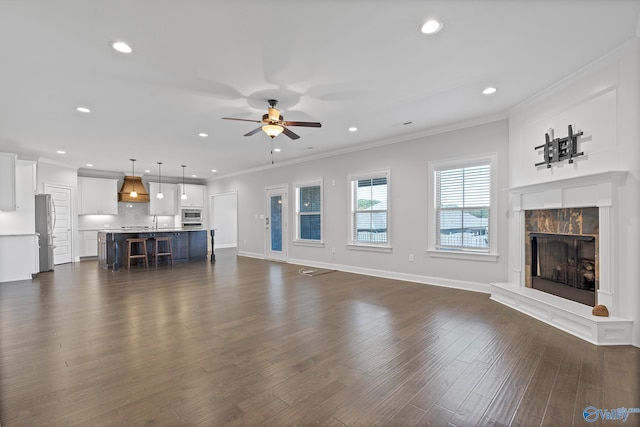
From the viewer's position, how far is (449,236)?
5184 mm

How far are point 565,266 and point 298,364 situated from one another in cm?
347

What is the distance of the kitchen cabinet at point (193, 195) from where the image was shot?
420 inches

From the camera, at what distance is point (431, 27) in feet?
7.93

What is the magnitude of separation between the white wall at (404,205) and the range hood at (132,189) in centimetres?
479

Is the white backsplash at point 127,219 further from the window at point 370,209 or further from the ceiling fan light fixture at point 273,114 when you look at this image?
the ceiling fan light fixture at point 273,114

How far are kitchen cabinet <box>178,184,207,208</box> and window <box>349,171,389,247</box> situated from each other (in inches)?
273

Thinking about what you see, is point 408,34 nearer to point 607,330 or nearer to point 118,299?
point 607,330

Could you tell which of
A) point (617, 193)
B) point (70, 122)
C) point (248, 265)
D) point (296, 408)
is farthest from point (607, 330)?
point (70, 122)

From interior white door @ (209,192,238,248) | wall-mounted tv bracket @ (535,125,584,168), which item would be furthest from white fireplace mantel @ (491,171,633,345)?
interior white door @ (209,192,238,248)

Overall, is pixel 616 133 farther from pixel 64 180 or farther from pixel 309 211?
pixel 64 180

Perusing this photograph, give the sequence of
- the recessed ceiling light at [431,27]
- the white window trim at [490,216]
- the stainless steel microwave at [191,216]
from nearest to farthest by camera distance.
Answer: the recessed ceiling light at [431,27]
the white window trim at [490,216]
the stainless steel microwave at [191,216]

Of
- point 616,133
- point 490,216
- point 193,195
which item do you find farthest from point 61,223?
point 616,133

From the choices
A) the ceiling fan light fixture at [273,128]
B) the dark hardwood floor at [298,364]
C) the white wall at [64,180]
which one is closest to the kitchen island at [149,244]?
the white wall at [64,180]

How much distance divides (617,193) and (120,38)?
4869 millimetres
